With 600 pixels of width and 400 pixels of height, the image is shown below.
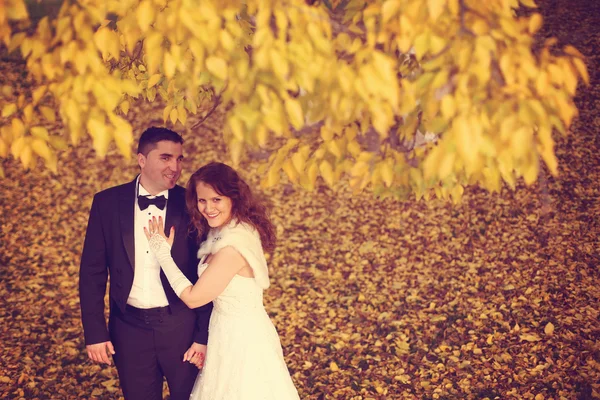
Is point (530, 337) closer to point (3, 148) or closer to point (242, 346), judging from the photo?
point (242, 346)

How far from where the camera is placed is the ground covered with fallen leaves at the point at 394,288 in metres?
5.48

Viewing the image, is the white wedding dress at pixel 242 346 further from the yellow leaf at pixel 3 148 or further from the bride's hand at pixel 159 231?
the yellow leaf at pixel 3 148

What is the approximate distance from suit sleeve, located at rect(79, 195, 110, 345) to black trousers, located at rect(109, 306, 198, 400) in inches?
4.4

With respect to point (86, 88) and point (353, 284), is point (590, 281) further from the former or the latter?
point (86, 88)

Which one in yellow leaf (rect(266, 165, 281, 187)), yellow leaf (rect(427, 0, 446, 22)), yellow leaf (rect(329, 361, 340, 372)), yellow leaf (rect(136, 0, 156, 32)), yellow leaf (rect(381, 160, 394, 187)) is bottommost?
yellow leaf (rect(329, 361, 340, 372))

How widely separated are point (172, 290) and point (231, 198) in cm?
82

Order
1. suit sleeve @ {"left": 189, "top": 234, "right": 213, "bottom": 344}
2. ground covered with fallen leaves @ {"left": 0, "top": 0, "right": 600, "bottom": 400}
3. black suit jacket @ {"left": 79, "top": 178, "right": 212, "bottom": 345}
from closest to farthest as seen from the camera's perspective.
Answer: black suit jacket @ {"left": 79, "top": 178, "right": 212, "bottom": 345}, suit sleeve @ {"left": 189, "top": 234, "right": 213, "bottom": 344}, ground covered with fallen leaves @ {"left": 0, "top": 0, "right": 600, "bottom": 400}

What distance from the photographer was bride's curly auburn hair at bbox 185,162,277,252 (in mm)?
3312

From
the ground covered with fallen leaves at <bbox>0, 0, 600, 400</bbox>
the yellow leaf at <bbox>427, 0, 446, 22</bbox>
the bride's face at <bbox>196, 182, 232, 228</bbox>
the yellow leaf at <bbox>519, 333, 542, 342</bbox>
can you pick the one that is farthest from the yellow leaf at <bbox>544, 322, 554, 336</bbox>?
the yellow leaf at <bbox>427, 0, 446, 22</bbox>

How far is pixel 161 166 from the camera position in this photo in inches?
141

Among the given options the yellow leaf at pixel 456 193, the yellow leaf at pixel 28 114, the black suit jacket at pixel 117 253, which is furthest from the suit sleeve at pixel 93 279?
the yellow leaf at pixel 456 193

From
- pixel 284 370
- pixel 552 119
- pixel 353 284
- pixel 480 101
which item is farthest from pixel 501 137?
pixel 353 284

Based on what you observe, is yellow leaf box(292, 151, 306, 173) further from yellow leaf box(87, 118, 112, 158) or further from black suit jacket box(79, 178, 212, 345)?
black suit jacket box(79, 178, 212, 345)

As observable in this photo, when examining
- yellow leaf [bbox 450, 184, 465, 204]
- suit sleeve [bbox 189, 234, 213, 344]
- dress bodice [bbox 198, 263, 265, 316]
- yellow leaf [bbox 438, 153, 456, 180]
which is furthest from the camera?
suit sleeve [bbox 189, 234, 213, 344]
